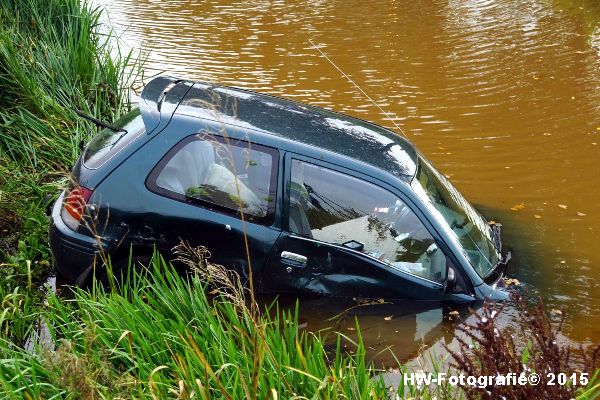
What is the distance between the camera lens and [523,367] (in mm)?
3572

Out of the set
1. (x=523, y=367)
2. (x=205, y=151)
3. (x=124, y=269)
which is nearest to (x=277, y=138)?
(x=205, y=151)

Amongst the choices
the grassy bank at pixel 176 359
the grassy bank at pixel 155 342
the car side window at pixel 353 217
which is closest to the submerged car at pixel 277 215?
the car side window at pixel 353 217

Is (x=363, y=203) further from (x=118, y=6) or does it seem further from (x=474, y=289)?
(x=118, y=6)

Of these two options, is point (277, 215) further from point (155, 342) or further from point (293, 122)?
point (155, 342)

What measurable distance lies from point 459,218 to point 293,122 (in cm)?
136

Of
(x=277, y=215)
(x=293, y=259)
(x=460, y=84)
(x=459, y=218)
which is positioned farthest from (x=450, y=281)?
(x=460, y=84)

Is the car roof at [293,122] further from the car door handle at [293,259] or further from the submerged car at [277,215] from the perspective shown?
the car door handle at [293,259]

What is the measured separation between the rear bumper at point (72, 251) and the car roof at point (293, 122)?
0.92 metres

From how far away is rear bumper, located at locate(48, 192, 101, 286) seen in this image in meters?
5.49

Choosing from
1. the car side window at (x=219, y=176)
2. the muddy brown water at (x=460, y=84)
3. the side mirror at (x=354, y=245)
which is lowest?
the muddy brown water at (x=460, y=84)

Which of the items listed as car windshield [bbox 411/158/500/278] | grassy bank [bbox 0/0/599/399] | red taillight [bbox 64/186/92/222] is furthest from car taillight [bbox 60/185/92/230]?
car windshield [bbox 411/158/500/278]

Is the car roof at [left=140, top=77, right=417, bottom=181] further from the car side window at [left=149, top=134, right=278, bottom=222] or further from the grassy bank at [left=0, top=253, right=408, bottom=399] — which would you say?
the grassy bank at [left=0, top=253, right=408, bottom=399]

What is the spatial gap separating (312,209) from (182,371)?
72.9 inches

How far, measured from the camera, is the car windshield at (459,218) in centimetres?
561
